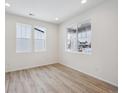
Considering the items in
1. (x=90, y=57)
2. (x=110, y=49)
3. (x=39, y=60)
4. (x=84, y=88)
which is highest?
(x=110, y=49)

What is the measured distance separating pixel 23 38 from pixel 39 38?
0.93m

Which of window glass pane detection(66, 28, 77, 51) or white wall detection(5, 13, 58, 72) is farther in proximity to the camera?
window glass pane detection(66, 28, 77, 51)

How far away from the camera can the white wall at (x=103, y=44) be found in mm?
2574

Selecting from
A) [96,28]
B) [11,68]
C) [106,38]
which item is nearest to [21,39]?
[11,68]

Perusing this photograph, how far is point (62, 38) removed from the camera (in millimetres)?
5324

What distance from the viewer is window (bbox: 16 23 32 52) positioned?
13.8 ft

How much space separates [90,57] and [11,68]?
3765 millimetres

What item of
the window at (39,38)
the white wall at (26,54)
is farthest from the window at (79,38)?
the window at (39,38)

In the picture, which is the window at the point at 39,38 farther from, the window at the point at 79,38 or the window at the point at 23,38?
the window at the point at 79,38

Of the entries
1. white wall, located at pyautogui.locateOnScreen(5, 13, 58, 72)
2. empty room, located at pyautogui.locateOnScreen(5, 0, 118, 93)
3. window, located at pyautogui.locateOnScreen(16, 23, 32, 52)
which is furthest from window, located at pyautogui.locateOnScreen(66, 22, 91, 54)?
window, located at pyautogui.locateOnScreen(16, 23, 32, 52)

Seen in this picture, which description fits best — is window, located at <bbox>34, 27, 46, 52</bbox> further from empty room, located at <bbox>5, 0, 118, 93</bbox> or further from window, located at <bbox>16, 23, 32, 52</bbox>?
window, located at <bbox>16, 23, 32, 52</bbox>

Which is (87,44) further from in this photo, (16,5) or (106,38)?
(16,5)

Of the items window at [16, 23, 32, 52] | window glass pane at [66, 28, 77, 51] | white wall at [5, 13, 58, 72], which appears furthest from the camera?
window glass pane at [66, 28, 77, 51]

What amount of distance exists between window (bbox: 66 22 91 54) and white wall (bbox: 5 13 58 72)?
1.15 m
